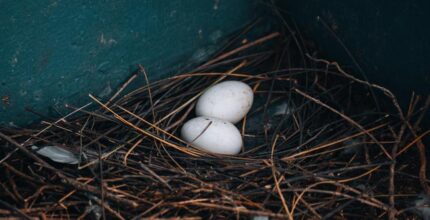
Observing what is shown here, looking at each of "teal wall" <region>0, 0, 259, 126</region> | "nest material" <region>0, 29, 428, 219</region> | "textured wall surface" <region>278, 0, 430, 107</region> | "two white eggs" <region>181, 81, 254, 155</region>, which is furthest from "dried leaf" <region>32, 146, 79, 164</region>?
"textured wall surface" <region>278, 0, 430, 107</region>

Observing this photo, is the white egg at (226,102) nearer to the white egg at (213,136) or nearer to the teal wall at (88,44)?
the white egg at (213,136)

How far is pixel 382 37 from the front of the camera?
7.98ft

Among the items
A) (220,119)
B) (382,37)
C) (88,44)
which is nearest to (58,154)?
(88,44)

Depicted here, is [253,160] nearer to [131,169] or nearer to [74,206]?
[131,169]

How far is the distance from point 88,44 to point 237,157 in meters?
0.75

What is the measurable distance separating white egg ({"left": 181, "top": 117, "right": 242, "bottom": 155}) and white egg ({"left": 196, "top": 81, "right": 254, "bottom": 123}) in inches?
3.4

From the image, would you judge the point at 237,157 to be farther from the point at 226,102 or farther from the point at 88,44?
the point at 88,44

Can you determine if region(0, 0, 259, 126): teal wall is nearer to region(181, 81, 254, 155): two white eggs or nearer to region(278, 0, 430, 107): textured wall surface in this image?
region(181, 81, 254, 155): two white eggs

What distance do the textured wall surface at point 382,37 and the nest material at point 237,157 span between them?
0.08 metres

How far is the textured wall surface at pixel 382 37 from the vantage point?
7.45 feet

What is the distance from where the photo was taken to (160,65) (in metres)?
2.68

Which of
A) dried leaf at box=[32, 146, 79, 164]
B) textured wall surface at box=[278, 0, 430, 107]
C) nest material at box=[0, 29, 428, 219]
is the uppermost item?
textured wall surface at box=[278, 0, 430, 107]

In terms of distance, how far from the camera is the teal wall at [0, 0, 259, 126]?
2217 millimetres

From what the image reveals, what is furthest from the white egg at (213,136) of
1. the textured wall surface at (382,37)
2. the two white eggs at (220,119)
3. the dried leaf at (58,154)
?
the textured wall surface at (382,37)
